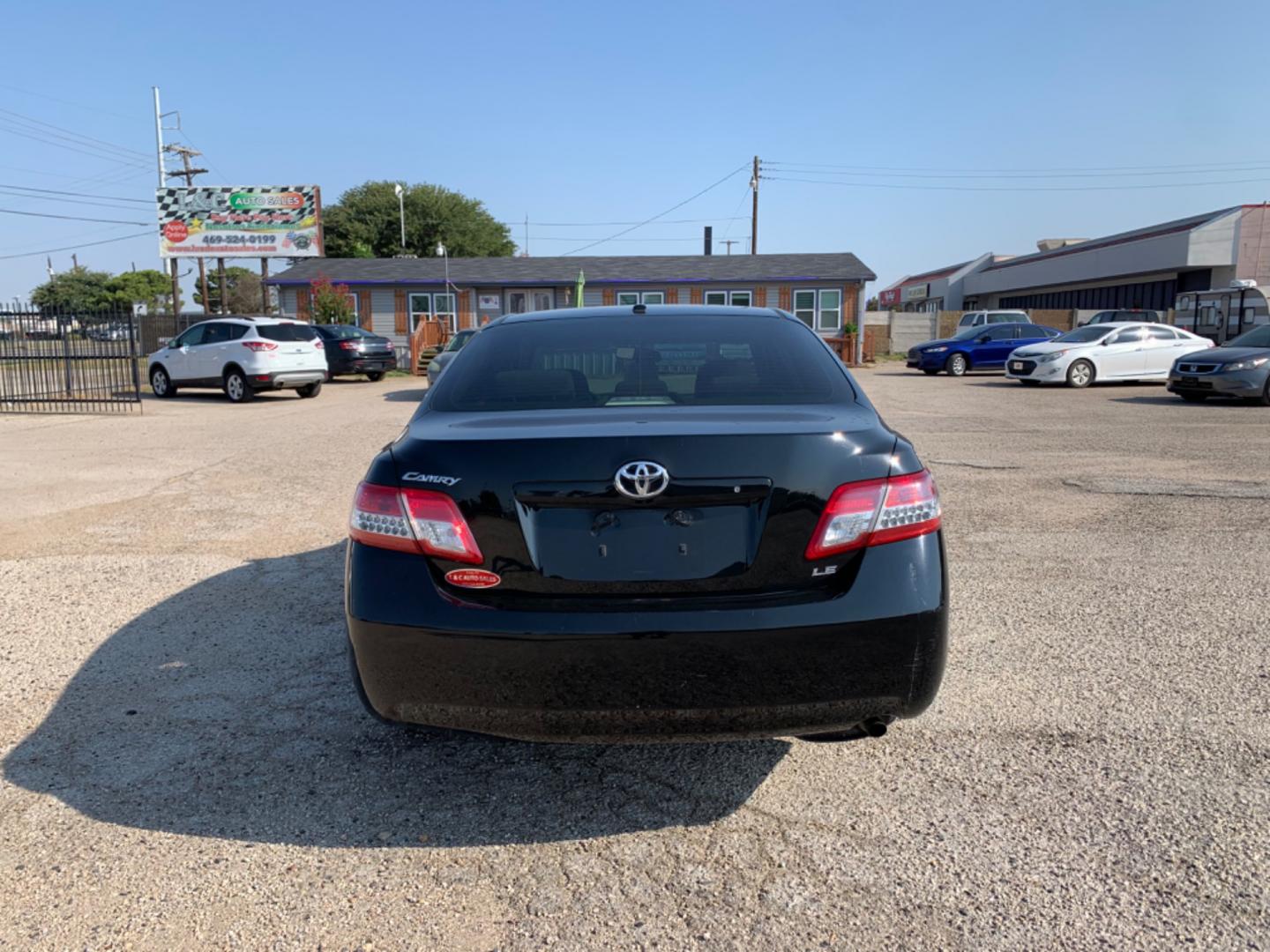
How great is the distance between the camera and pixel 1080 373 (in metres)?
20.9

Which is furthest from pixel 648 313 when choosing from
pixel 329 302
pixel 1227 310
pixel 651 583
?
pixel 1227 310

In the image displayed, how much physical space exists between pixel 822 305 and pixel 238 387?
24.2 meters

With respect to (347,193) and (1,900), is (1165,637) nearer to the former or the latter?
(1,900)

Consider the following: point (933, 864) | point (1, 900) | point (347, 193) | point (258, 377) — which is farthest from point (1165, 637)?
point (347, 193)

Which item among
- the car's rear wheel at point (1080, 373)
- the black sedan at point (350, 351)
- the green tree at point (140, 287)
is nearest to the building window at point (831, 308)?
the car's rear wheel at point (1080, 373)

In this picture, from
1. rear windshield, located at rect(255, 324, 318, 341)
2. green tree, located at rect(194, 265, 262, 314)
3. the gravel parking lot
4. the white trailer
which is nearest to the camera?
the gravel parking lot

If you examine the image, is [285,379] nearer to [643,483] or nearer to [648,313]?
[648,313]

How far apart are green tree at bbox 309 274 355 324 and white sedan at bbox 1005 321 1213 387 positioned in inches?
903

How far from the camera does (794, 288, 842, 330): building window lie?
1447 inches

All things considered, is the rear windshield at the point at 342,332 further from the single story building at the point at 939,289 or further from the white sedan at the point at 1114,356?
the single story building at the point at 939,289

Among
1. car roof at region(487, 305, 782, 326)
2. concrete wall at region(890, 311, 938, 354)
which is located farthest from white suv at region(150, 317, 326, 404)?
concrete wall at region(890, 311, 938, 354)

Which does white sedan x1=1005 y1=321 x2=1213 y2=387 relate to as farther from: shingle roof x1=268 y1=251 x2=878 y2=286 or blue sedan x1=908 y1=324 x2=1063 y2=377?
shingle roof x1=268 y1=251 x2=878 y2=286

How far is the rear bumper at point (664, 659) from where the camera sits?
97.6 inches

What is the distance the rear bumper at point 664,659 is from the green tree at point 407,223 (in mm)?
62194
